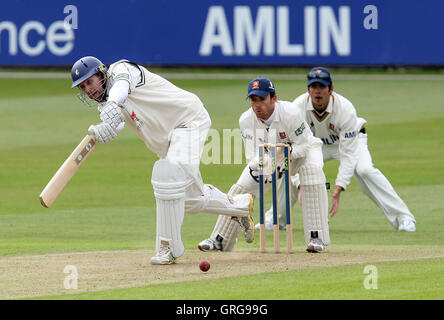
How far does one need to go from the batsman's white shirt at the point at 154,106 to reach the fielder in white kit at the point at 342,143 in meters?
1.64

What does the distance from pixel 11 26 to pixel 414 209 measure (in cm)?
1394

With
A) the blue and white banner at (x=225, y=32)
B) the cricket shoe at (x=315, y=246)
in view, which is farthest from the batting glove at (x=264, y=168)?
the blue and white banner at (x=225, y=32)

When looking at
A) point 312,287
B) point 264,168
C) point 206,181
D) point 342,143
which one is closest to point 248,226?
point 264,168

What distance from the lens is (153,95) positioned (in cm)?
762

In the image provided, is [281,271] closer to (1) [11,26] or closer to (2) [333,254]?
(2) [333,254]

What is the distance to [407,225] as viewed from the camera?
31.6 feet

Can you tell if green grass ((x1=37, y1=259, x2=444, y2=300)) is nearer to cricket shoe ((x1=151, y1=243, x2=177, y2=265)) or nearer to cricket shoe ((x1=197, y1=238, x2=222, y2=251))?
cricket shoe ((x1=151, y1=243, x2=177, y2=265))

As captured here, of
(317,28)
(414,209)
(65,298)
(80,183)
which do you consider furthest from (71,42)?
(65,298)

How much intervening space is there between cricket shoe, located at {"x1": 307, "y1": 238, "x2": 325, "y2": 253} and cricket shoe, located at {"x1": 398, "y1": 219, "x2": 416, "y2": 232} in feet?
5.59

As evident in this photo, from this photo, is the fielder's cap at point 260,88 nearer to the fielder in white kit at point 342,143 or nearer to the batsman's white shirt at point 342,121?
the fielder in white kit at point 342,143

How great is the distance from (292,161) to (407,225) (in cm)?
181

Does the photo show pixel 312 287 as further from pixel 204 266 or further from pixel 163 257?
pixel 163 257

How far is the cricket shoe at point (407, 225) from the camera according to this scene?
957cm

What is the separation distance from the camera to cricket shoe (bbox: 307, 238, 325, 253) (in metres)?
8.07
